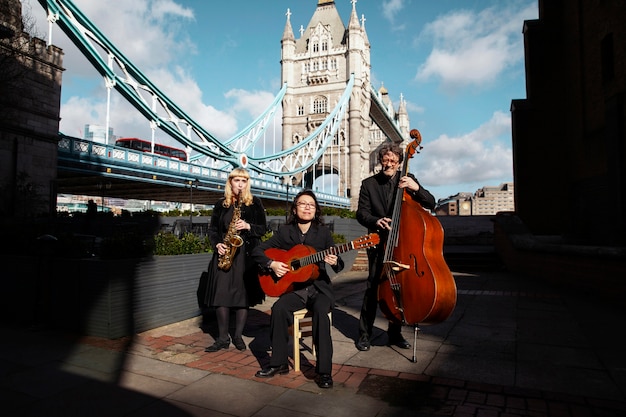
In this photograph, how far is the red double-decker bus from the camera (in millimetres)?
30464

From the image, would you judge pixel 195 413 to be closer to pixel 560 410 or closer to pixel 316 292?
pixel 316 292

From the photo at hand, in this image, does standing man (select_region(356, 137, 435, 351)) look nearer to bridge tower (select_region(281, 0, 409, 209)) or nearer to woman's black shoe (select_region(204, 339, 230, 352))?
woman's black shoe (select_region(204, 339, 230, 352))

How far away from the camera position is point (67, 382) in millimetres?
2984

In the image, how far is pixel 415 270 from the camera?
301 cm

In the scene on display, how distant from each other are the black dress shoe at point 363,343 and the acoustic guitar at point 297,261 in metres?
1.03

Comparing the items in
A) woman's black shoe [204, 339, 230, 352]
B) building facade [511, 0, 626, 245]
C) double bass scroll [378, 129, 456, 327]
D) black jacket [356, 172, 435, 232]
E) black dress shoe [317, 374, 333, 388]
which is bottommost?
woman's black shoe [204, 339, 230, 352]

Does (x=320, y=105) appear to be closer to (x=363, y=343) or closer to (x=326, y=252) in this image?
(x=363, y=343)

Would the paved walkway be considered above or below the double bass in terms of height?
below

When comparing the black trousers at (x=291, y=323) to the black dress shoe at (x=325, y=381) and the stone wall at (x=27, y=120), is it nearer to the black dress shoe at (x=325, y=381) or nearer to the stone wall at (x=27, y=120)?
the black dress shoe at (x=325, y=381)

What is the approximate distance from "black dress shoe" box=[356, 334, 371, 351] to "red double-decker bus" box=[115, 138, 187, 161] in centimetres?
2959

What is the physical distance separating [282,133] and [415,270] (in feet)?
166

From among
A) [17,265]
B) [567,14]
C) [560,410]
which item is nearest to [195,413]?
[560,410]

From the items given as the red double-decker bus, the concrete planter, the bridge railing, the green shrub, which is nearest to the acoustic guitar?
the concrete planter

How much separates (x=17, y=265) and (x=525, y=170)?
1287 cm
